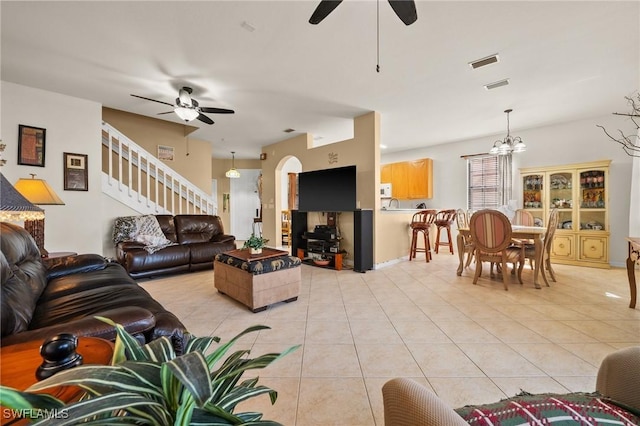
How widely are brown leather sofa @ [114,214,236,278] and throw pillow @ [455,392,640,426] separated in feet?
14.0

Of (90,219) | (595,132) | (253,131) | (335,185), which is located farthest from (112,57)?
(595,132)

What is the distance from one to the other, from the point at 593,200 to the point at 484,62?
3.78 metres

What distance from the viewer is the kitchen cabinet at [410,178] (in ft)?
22.2

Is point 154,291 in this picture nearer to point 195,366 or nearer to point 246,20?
point 246,20

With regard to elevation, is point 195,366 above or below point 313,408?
above

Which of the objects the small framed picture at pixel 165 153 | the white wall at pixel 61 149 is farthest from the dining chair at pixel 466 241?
the small framed picture at pixel 165 153

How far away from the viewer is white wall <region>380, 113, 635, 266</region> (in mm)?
4504

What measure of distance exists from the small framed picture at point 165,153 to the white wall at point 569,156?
6.72 metres

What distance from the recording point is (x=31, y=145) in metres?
3.61

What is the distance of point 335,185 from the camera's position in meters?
4.80

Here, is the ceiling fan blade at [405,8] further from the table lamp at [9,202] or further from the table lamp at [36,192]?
the table lamp at [36,192]

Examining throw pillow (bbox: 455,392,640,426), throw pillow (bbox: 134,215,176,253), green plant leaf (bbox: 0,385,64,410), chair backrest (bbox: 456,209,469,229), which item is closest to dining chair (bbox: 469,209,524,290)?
chair backrest (bbox: 456,209,469,229)

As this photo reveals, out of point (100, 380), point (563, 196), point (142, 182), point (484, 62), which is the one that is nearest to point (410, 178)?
point (563, 196)

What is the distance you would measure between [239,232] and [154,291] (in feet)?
18.2
